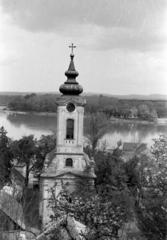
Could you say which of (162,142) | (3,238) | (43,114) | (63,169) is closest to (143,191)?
(162,142)

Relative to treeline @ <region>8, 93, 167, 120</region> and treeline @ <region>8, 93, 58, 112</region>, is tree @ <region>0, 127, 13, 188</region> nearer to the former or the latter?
treeline @ <region>8, 93, 58, 112</region>

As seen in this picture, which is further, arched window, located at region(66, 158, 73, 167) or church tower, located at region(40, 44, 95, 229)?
arched window, located at region(66, 158, 73, 167)

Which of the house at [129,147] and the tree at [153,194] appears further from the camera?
the house at [129,147]

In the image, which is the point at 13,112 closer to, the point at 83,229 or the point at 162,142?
the point at 162,142

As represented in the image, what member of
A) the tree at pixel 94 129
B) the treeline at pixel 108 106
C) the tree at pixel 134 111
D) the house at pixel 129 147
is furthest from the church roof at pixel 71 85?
the tree at pixel 134 111

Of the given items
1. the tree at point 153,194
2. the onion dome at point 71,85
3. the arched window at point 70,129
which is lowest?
the tree at point 153,194

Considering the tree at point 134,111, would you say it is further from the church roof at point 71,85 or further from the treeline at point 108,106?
the church roof at point 71,85

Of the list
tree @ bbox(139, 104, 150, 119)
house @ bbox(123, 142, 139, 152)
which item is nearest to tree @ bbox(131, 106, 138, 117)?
tree @ bbox(139, 104, 150, 119)
